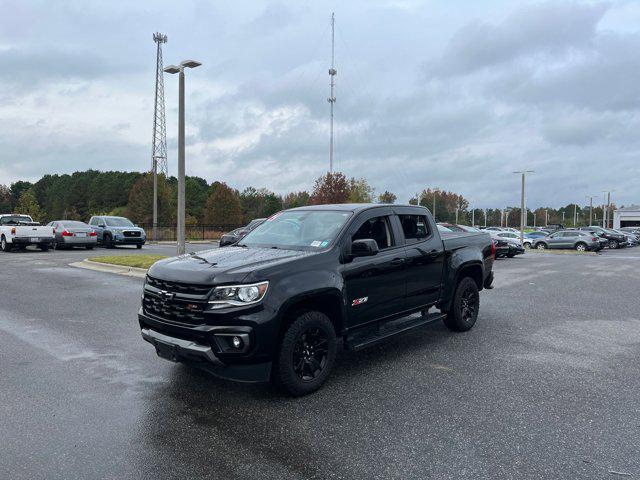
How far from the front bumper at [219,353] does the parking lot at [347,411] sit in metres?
0.34

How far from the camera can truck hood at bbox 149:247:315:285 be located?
4457 mm

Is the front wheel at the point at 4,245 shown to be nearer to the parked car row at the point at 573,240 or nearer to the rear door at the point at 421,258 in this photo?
the rear door at the point at 421,258

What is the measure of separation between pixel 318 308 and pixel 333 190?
177 feet

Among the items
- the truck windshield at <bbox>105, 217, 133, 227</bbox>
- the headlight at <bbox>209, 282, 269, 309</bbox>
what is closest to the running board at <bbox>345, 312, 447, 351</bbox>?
the headlight at <bbox>209, 282, 269, 309</bbox>

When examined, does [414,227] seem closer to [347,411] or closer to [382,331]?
[382,331]

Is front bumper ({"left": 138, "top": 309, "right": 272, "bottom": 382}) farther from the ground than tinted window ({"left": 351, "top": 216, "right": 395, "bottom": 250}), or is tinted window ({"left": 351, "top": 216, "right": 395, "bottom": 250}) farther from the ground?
tinted window ({"left": 351, "top": 216, "right": 395, "bottom": 250})

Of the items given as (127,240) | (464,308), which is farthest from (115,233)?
(464,308)

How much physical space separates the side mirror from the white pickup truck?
72.0 ft

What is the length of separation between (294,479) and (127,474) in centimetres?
109

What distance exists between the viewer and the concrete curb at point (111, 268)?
14.3 meters

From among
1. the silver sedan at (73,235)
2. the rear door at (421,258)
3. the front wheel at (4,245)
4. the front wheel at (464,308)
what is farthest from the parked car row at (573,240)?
the front wheel at (4,245)

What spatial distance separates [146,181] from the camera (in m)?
65.8

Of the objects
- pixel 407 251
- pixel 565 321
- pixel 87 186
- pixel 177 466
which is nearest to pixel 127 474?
pixel 177 466

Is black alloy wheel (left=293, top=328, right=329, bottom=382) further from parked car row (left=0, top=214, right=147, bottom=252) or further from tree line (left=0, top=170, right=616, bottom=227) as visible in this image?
tree line (left=0, top=170, right=616, bottom=227)
